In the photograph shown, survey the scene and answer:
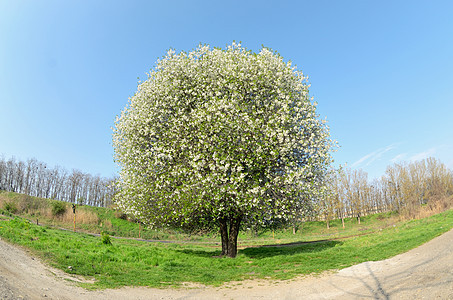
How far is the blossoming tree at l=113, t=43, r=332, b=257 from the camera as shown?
16500 mm

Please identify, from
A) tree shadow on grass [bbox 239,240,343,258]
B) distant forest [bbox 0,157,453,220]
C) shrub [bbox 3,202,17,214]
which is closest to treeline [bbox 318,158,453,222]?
distant forest [bbox 0,157,453,220]

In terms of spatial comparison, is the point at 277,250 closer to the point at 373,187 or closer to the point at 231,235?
the point at 231,235

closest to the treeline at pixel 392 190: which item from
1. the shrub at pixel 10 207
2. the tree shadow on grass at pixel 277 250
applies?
the tree shadow on grass at pixel 277 250

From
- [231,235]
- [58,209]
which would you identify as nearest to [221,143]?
[231,235]

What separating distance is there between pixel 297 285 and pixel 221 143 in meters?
8.53

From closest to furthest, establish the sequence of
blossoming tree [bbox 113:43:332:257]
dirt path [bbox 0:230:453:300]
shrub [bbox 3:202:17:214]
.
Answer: dirt path [bbox 0:230:453:300] → blossoming tree [bbox 113:43:332:257] → shrub [bbox 3:202:17:214]

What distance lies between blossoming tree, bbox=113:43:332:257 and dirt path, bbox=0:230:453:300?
16.7 feet

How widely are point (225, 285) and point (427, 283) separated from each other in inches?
294

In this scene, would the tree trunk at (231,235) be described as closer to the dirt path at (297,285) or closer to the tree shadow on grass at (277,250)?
the tree shadow on grass at (277,250)

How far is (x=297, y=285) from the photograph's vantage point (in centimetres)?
1152

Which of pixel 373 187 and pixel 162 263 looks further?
pixel 373 187

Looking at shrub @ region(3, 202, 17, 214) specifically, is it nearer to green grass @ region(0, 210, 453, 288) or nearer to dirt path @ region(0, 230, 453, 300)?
green grass @ region(0, 210, 453, 288)

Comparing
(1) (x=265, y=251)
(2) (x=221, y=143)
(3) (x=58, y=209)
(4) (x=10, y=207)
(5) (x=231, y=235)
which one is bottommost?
(1) (x=265, y=251)

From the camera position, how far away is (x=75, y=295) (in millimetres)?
9539
